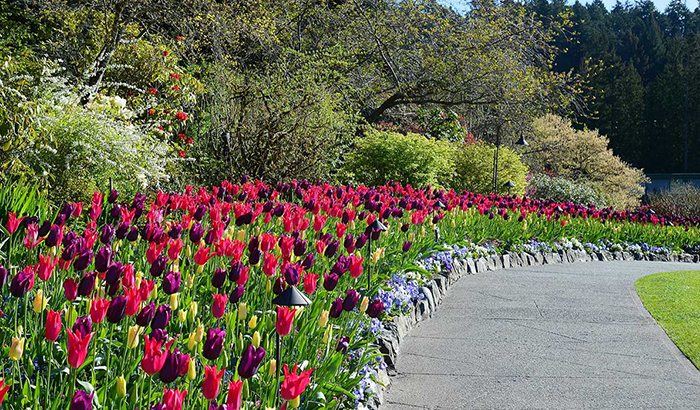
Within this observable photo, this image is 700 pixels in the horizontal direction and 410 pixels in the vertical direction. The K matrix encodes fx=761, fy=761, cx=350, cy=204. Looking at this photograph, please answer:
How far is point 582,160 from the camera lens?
90.1ft

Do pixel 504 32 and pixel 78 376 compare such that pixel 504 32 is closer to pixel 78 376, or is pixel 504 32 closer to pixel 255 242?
pixel 255 242

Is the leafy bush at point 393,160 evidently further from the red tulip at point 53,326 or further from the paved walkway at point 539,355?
the red tulip at point 53,326

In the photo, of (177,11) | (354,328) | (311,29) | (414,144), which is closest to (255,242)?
(354,328)

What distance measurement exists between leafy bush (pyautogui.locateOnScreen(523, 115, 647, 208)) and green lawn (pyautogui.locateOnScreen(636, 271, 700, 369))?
1719 centimetres

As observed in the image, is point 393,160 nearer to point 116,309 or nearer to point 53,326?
point 116,309

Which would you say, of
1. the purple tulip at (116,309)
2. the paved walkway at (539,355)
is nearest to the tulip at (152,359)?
the purple tulip at (116,309)

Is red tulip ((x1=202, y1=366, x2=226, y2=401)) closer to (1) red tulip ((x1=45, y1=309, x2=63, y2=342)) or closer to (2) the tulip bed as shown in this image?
(2) the tulip bed

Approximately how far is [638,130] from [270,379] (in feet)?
185

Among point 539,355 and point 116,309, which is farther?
point 539,355

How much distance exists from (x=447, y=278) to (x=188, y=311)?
4536 millimetres

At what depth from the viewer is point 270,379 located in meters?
2.85

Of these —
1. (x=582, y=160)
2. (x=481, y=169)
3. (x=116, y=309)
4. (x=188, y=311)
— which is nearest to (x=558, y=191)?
(x=481, y=169)

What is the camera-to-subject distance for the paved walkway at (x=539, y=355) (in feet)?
14.0

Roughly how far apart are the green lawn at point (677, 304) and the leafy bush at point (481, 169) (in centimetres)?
791
